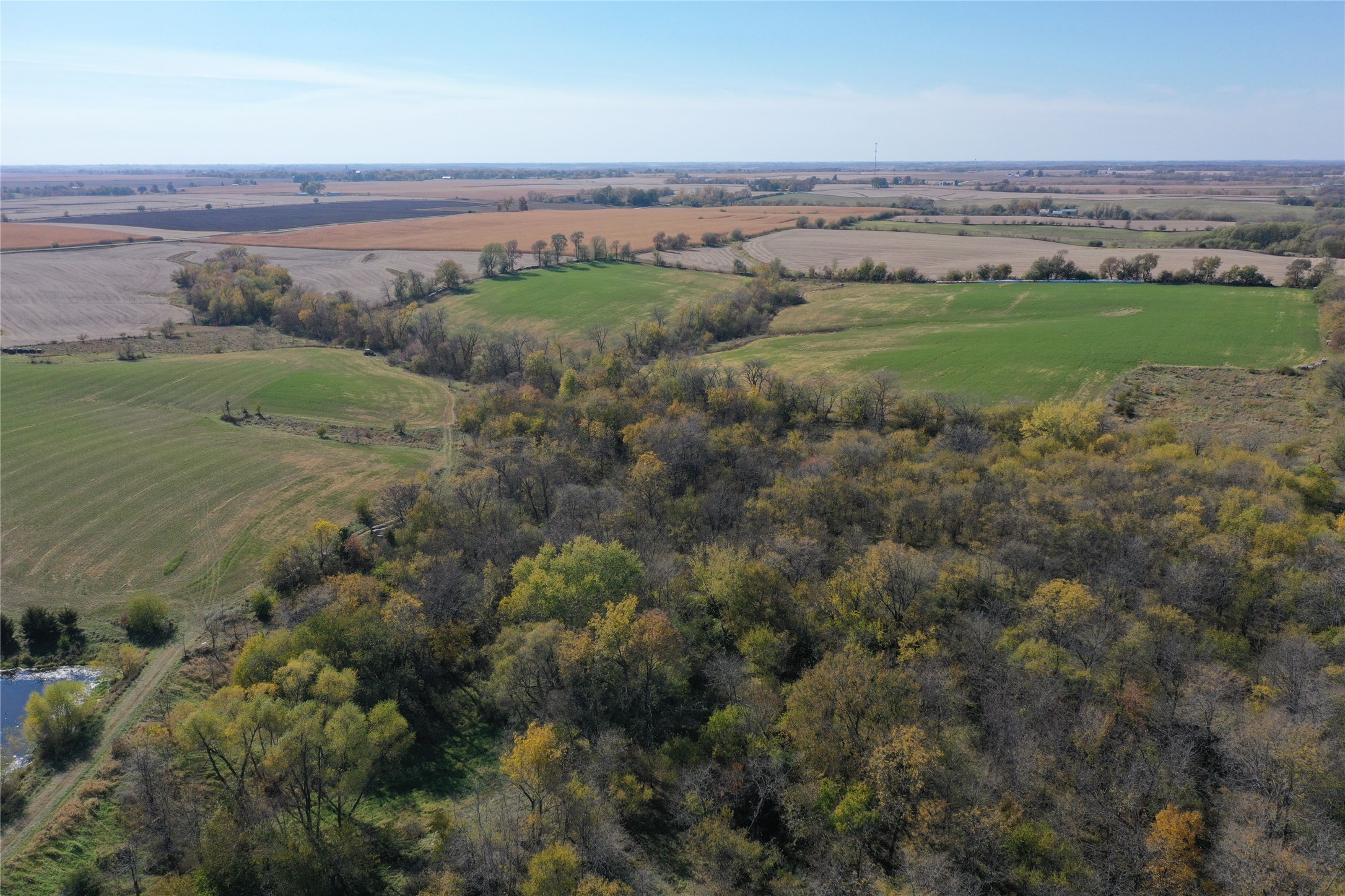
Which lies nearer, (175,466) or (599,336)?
(175,466)

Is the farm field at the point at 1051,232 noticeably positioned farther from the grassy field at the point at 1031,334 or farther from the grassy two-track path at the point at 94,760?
the grassy two-track path at the point at 94,760

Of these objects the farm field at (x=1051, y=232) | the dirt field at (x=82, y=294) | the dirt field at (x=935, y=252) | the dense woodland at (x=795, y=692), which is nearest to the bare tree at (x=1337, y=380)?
the dense woodland at (x=795, y=692)

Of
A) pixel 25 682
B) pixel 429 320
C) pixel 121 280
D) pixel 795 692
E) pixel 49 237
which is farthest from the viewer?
pixel 49 237

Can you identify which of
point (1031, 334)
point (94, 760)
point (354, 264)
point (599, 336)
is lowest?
point (94, 760)

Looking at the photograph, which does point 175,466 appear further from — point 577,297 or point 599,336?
point 577,297

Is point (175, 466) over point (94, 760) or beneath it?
over

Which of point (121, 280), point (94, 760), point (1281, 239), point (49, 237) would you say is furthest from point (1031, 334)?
point (49, 237)

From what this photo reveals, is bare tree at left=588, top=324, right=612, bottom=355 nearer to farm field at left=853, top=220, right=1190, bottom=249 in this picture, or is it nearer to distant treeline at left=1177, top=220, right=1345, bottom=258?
farm field at left=853, top=220, right=1190, bottom=249

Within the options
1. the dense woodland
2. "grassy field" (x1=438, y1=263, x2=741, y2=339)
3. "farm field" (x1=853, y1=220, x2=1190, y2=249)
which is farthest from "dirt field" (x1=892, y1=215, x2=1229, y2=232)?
the dense woodland
